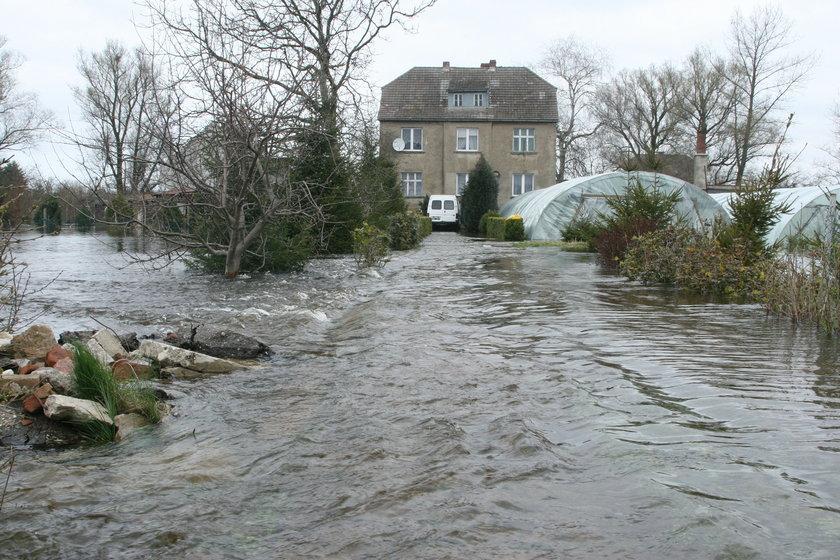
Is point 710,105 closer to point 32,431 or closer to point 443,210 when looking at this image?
point 443,210

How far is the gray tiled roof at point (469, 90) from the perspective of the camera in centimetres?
4681

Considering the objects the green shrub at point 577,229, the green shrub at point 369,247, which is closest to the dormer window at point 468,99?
the green shrub at point 577,229

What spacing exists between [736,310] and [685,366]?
4192mm

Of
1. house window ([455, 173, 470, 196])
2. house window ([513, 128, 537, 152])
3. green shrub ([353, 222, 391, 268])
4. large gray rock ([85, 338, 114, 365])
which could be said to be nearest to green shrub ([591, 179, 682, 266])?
green shrub ([353, 222, 391, 268])

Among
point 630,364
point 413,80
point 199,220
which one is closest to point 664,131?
point 413,80

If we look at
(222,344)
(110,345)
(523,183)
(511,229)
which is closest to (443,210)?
(523,183)

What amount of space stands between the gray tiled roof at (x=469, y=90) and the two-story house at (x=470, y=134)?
0.07 m

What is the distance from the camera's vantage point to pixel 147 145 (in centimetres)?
1273

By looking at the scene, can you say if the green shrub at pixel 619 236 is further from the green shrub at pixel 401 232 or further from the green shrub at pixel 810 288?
the green shrub at pixel 401 232

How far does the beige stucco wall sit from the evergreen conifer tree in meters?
5.38

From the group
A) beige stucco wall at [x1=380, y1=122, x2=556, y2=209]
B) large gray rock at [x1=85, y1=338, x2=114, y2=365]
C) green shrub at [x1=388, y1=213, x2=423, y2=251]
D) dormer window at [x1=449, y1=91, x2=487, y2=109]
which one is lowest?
large gray rock at [x1=85, y1=338, x2=114, y2=365]

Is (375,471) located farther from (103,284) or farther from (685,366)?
(103,284)

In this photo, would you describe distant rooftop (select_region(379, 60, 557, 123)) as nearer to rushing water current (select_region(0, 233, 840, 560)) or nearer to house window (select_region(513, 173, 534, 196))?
house window (select_region(513, 173, 534, 196))

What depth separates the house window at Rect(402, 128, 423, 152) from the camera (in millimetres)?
47250
